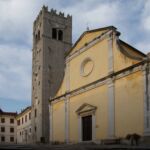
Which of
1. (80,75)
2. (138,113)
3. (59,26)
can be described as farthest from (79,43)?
(59,26)

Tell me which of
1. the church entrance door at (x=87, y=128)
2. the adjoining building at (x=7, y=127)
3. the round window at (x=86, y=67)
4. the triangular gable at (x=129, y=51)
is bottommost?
the adjoining building at (x=7, y=127)

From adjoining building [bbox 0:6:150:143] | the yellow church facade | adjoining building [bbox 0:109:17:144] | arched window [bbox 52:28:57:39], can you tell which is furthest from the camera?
adjoining building [bbox 0:109:17:144]

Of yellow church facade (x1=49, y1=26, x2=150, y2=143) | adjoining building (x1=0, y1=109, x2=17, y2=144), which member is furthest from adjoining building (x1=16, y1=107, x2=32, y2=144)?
yellow church facade (x1=49, y1=26, x2=150, y2=143)

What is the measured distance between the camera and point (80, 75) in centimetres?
3219

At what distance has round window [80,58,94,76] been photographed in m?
30.8

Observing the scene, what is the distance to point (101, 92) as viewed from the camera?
1112 inches

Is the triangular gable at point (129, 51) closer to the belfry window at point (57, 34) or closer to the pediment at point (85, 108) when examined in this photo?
the pediment at point (85, 108)

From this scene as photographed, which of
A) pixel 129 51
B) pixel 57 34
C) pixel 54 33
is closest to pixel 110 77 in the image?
pixel 129 51

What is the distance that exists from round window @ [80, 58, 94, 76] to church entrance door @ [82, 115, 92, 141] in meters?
3.84

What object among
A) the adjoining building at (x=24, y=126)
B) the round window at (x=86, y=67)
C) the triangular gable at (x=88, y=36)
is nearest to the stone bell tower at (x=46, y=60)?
the adjoining building at (x=24, y=126)

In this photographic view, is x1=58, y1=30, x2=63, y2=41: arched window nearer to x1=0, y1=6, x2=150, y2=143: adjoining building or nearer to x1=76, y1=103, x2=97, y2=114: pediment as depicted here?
x1=0, y1=6, x2=150, y2=143: adjoining building

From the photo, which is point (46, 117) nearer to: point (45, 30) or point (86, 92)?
point (45, 30)

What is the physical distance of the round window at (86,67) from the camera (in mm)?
30788

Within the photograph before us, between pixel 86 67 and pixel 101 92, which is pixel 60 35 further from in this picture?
pixel 101 92
